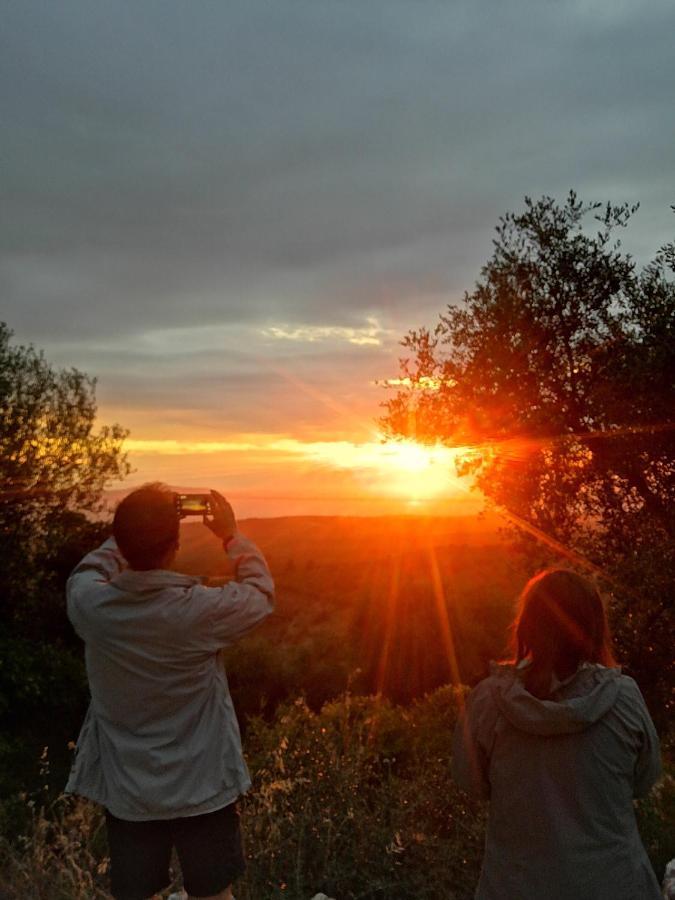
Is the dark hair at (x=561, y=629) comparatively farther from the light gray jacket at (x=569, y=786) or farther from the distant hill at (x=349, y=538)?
the distant hill at (x=349, y=538)

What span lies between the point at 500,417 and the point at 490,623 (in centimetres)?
1973

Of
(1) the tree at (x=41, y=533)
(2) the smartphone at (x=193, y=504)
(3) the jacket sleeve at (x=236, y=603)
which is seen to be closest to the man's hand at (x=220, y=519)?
(2) the smartphone at (x=193, y=504)

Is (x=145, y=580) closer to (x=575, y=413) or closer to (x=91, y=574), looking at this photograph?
(x=91, y=574)

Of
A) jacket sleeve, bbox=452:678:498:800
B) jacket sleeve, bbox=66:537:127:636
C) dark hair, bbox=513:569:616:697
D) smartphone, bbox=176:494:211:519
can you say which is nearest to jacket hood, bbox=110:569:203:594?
jacket sleeve, bbox=66:537:127:636

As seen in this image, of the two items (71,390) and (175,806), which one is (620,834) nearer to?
(175,806)

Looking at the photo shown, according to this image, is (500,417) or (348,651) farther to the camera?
(348,651)

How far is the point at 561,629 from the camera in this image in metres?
2.59

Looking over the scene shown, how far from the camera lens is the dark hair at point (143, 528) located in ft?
9.87

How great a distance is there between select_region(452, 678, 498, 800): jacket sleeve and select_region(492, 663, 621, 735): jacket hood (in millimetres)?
56

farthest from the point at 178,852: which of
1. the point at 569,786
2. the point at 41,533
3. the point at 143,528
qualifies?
the point at 41,533

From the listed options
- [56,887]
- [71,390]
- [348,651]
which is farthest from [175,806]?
[348,651]

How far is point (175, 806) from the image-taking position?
2.95 meters

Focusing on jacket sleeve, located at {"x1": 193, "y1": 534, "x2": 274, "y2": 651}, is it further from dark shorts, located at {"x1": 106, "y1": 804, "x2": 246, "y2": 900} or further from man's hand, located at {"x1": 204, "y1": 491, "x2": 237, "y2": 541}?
dark shorts, located at {"x1": 106, "y1": 804, "x2": 246, "y2": 900}

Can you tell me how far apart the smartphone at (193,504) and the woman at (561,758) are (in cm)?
130
